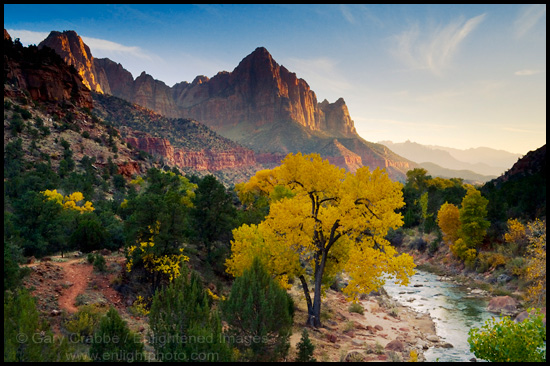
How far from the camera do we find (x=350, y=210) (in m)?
15.6

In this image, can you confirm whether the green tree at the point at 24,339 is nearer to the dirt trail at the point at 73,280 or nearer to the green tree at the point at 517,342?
the dirt trail at the point at 73,280

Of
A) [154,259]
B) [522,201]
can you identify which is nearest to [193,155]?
[522,201]

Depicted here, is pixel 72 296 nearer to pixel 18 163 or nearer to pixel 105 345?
pixel 105 345

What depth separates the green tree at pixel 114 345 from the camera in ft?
29.9

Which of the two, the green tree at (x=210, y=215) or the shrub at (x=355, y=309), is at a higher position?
the green tree at (x=210, y=215)

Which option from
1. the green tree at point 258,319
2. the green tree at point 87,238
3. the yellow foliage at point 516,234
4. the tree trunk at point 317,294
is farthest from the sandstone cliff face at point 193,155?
the green tree at point 258,319

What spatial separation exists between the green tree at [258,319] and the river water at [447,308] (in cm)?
883

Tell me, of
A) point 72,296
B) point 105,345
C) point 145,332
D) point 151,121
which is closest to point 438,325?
point 145,332

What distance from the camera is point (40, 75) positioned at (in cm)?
7381

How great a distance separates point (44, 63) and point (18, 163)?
142 feet

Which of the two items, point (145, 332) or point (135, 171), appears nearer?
point (145, 332)

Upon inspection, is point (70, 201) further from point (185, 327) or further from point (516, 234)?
point (516, 234)

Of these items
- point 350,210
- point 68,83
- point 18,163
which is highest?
point 68,83

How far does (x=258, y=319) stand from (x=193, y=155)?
14618cm
